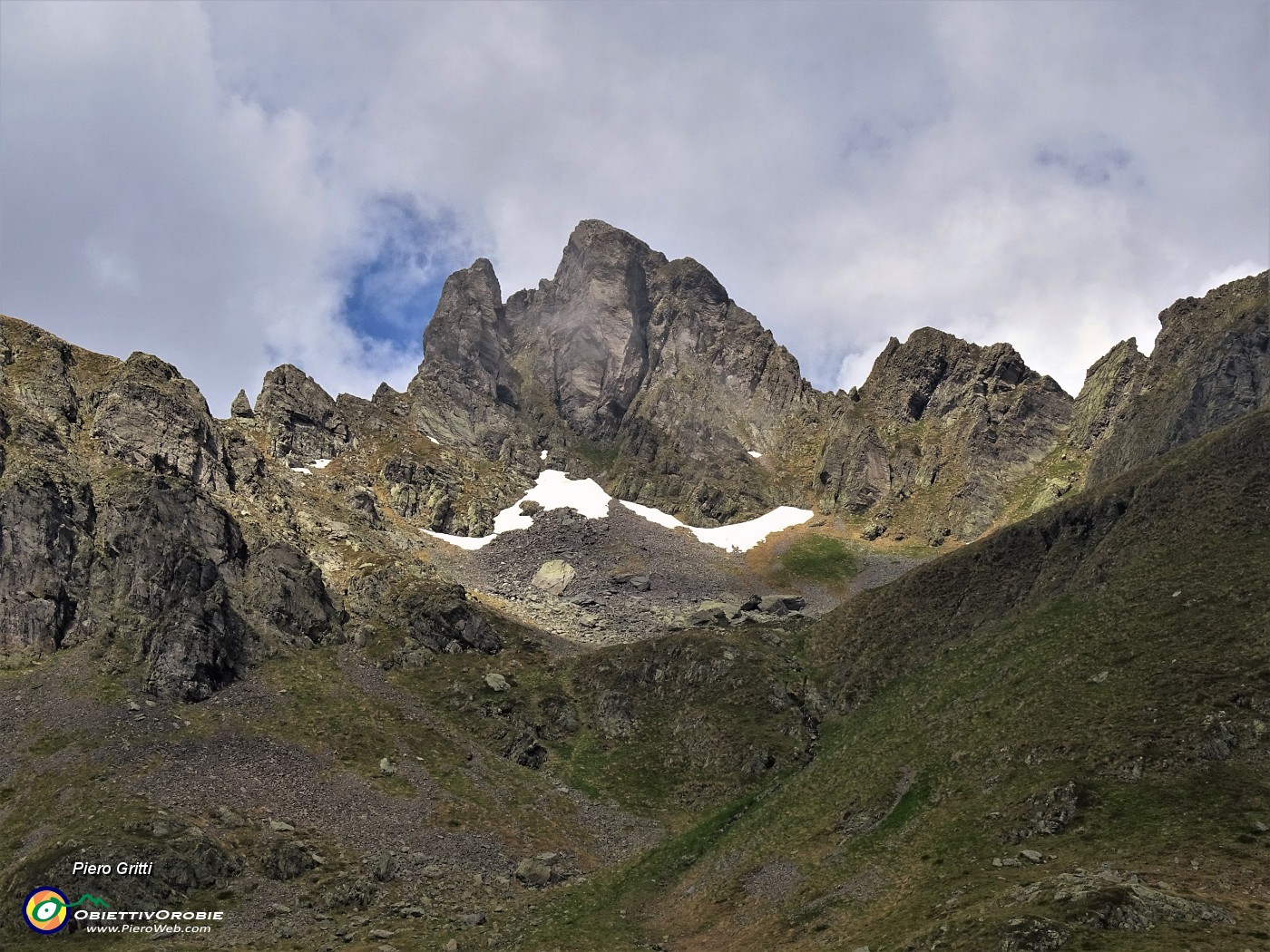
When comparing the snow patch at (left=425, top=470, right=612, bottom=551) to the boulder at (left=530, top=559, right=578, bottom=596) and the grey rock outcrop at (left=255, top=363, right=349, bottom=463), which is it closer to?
the boulder at (left=530, top=559, right=578, bottom=596)

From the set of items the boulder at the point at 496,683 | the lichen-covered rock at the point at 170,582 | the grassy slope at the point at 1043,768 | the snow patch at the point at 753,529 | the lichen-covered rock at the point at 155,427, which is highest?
the lichen-covered rock at the point at 155,427

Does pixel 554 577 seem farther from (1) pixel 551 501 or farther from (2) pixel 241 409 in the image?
(2) pixel 241 409

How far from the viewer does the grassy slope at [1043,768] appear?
36281 millimetres

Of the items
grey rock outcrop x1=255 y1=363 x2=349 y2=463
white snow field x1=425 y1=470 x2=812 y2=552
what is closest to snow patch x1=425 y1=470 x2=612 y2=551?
white snow field x1=425 y1=470 x2=812 y2=552

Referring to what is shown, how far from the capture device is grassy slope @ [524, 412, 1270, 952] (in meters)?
36.3

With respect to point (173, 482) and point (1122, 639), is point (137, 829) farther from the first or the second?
point (1122, 639)

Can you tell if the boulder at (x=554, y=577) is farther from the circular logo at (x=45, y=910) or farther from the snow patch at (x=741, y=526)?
the circular logo at (x=45, y=910)

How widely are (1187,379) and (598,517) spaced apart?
101472 mm

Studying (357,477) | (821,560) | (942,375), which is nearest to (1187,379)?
(821,560)

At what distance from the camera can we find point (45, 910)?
1916 inches

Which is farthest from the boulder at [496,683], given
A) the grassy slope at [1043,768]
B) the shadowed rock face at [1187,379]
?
the shadowed rock face at [1187,379]

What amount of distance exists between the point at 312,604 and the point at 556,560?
53688 millimetres

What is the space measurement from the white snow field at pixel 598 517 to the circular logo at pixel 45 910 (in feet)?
336

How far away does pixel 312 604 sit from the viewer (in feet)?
309
